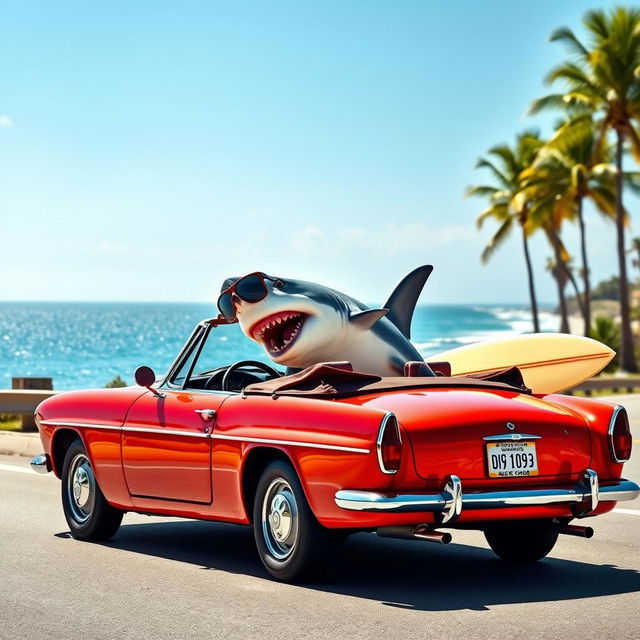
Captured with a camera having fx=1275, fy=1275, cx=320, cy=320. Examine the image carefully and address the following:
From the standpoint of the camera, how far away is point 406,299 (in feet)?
32.0

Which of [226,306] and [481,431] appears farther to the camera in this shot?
[226,306]

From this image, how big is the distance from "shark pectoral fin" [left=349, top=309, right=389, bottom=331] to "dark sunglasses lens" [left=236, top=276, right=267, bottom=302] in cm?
63

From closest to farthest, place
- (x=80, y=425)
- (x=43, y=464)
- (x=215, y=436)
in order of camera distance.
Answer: (x=215, y=436)
(x=80, y=425)
(x=43, y=464)

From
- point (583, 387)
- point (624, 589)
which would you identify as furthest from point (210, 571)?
point (583, 387)

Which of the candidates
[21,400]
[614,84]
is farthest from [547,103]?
[21,400]

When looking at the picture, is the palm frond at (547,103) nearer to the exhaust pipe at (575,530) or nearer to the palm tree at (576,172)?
the palm tree at (576,172)

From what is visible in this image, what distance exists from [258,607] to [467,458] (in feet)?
4.42

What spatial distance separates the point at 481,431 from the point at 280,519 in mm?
1238

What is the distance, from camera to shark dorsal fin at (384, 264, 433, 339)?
966 cm

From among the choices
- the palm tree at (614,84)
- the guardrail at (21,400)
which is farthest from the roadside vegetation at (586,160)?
the guardrail at (21,400)

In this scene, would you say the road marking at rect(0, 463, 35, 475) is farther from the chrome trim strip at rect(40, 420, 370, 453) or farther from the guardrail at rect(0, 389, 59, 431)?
the chrome trim strip at rect(40, 420, 370, 453)

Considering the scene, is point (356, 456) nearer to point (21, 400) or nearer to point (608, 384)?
point (21, 400)

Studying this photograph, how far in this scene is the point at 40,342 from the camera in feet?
376

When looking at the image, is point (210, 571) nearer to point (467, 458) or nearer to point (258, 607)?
point (258, 607)
